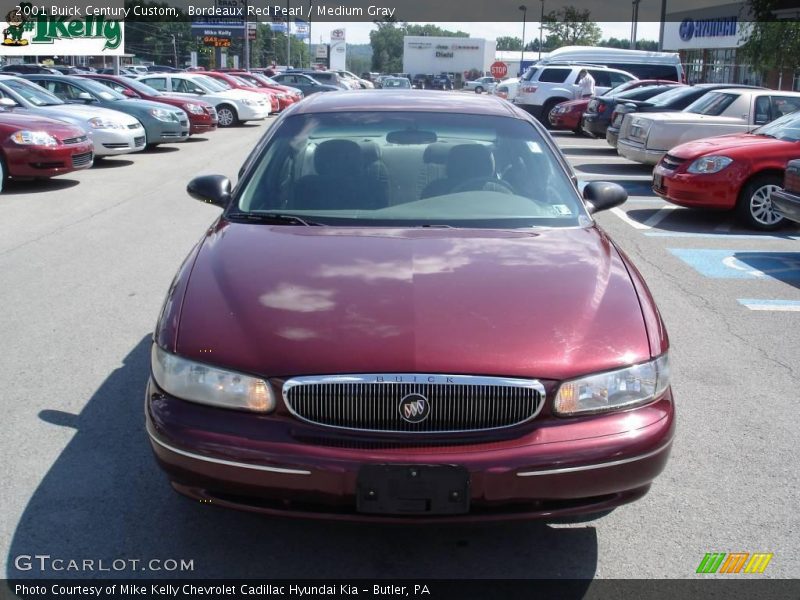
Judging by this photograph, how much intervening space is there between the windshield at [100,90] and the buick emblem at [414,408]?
673 inches

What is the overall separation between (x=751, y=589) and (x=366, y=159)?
2.68 meters

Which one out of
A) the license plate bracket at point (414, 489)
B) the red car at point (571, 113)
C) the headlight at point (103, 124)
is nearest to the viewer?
the license plate bracket at point (414, 489)

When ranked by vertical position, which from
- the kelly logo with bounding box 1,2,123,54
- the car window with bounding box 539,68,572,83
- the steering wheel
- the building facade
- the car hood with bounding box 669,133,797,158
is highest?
the building facade

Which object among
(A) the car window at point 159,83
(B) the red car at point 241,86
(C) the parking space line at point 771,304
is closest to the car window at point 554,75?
(B) the red car at point 241,86

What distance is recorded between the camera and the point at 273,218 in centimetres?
425

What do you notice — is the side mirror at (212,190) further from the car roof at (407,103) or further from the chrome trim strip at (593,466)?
the chrome trim strip at (593,466)

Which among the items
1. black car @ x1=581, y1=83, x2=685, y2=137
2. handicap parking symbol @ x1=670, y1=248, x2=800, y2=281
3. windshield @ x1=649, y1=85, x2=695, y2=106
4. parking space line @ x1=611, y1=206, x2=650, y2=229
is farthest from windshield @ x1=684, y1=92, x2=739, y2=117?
handicap parking symbol @ x1=670, y1=248, x2=800, y2=281

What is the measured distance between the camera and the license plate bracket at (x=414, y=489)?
9.42 feet

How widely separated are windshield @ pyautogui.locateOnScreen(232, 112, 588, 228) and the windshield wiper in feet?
0.13

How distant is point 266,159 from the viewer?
4.67 m

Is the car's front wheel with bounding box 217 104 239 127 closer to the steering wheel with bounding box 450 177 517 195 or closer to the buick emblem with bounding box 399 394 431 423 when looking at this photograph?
the steering wheel with bounding box 450 177 517 195

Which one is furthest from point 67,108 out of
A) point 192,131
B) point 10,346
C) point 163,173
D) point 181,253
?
point 10,346

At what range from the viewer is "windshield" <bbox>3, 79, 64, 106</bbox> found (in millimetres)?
14914

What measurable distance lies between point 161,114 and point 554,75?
12396 millimetres
